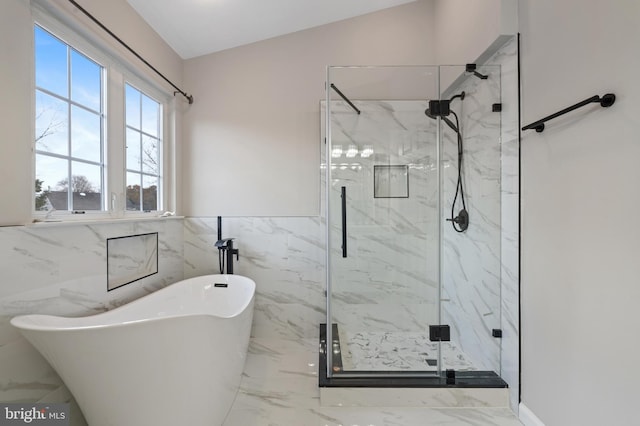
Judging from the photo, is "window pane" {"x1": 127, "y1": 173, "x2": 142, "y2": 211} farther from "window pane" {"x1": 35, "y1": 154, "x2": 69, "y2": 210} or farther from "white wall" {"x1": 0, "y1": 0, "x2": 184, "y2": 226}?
"white wall" {"x1": 0, "y1": 0, "x2": 184, "y2": 226}

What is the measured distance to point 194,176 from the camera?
3.05 meters

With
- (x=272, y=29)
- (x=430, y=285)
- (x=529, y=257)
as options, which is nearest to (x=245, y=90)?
(x=272, y=29)

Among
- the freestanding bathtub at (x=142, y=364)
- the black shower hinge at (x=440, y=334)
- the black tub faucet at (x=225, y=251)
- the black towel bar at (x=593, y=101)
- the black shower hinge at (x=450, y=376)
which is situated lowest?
the black shower hinge at (x=450, y=376)

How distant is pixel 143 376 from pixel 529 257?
6.76 ft

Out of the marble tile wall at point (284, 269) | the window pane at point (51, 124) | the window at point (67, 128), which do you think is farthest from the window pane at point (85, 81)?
the marble tile wall at point (284, 269)

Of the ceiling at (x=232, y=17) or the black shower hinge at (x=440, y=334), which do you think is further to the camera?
the ceiling at (x=232, y=17)

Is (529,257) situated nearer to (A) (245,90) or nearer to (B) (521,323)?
(B) (521,323)

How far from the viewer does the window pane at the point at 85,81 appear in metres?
1.88

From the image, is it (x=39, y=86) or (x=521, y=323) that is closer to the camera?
(x=39, y=86)

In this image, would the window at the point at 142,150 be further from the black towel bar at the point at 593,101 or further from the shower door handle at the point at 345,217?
the black towel bar at the point at 593,101

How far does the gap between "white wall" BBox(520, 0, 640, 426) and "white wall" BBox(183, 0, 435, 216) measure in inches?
58.2

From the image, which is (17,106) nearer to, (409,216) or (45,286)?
(45,286)

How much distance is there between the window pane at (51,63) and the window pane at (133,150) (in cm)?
59

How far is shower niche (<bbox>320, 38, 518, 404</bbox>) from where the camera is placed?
84.5 inches
